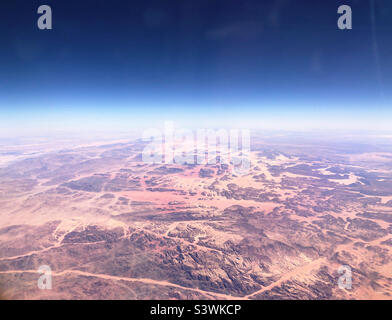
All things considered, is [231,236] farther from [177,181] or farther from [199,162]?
[199,162]

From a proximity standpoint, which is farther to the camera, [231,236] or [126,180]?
[126,180]

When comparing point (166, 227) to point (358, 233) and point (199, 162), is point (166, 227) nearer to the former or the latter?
point (358, 233)

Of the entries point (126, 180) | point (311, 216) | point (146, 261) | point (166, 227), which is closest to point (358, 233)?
point (311, 216)
